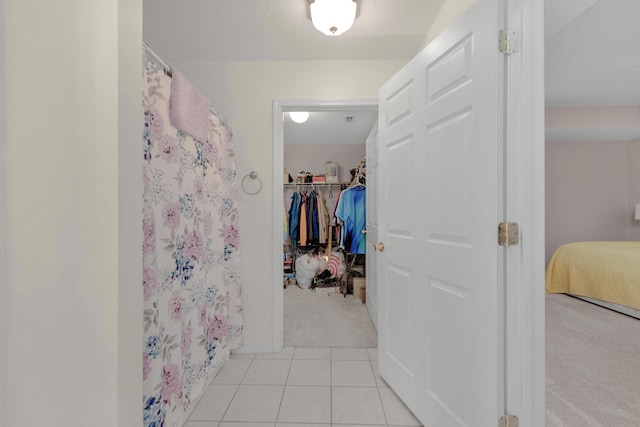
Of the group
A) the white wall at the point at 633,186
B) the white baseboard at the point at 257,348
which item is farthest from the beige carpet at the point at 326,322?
the white wall at the point at 633,186

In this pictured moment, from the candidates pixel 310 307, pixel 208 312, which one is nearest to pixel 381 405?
pixel 208 312

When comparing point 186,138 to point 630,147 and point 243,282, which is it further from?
point 630,147

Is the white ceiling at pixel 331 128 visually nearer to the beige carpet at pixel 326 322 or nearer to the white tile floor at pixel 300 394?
the beige carpet at pixel 326 322

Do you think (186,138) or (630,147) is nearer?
(186,138)

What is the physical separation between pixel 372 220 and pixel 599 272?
262cm

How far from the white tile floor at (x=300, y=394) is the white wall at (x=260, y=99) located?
38cm

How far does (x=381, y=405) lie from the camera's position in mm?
1517

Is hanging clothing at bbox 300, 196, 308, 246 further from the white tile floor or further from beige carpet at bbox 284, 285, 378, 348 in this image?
the white tile floor

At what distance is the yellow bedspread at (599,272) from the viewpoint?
269 centimetres

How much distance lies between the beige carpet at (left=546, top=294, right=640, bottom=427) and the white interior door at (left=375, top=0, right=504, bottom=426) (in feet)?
2.27

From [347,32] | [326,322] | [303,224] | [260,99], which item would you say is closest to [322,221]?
[303,224]

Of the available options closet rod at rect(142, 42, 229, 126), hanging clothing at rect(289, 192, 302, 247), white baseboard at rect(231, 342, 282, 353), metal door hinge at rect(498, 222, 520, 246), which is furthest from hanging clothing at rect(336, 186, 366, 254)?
closet rod at rect(142, 42, 229, 126)

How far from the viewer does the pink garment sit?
128 centimetres

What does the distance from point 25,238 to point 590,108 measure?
17.1ft
